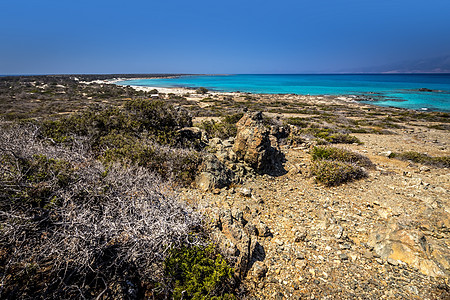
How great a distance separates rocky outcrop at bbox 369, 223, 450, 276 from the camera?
3.51 meters

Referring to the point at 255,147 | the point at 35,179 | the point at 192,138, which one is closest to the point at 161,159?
the point at 192,138

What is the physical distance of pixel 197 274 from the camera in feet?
9.09

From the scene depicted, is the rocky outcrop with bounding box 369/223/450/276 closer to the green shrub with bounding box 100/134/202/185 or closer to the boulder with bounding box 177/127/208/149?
the green shrub with bounding box 100/134/202/185

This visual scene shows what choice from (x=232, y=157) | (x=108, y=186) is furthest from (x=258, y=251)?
(x=232, y=157)

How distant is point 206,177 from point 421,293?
4.64 m

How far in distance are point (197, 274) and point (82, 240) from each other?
1.64m

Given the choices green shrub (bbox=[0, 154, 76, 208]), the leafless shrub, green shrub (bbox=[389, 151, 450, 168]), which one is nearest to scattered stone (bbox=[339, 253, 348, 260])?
the leafless shrub

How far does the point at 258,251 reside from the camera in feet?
12.8

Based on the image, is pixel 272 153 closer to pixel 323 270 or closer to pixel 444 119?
pixel 323 270

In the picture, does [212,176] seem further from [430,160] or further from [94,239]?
[430,160]

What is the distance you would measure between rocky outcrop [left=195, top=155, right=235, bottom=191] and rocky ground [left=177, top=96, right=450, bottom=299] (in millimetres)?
135

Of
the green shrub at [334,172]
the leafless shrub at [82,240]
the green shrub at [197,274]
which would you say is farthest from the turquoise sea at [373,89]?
Answer: the leafless shrub at [82,240]

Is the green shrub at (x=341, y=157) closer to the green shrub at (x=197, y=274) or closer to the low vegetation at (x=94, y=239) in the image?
the green shrub at (x=197, y=274)

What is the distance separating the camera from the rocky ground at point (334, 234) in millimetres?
3326
